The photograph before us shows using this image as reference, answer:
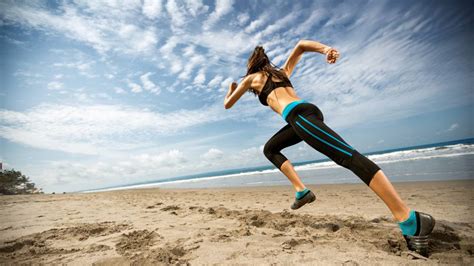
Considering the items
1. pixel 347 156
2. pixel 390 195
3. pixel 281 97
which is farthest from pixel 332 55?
pixel 390 195

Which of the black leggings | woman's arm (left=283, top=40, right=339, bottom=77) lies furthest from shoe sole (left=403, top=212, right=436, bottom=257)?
woman's arm (left=283, top=40, right=339, bottom=77)

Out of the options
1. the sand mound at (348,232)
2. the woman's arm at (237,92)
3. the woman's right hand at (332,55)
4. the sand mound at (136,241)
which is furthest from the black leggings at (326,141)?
the sand mound at (136,241)

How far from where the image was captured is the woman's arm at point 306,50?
243 centimetres

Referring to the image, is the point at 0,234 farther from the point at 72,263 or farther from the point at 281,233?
the point at 281,233

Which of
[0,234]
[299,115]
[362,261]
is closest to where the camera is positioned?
[362,261]

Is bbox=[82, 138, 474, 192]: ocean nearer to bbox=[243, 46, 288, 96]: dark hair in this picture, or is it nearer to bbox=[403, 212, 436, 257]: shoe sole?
bbox=[403, 212, 436, 257]: shoe sole

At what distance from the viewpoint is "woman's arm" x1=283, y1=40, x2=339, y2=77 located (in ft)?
7.97

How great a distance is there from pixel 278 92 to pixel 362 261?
1.78 m

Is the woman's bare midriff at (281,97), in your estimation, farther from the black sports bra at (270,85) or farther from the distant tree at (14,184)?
the distant tree at (14,184)

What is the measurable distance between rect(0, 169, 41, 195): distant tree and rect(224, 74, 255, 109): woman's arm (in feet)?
88.4

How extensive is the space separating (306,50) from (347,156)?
4.82ft

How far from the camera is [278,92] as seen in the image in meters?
2.59

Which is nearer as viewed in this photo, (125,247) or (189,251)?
(189,251)

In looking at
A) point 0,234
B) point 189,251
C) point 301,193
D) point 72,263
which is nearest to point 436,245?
point 301,193
